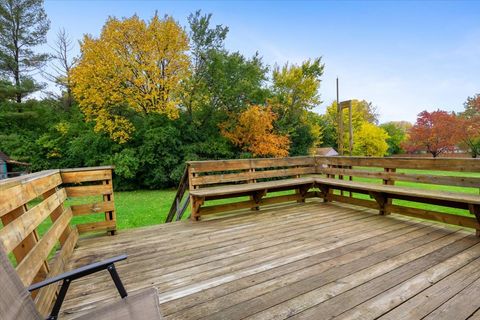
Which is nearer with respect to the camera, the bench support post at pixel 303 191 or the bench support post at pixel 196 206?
the bench support post at pixel 196 206

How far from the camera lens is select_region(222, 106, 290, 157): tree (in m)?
12.3

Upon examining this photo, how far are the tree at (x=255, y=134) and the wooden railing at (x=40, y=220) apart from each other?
955 cm

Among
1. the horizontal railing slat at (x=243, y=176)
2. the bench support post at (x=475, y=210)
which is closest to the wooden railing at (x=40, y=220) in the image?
the horizontal railing slat at (x=243, y=176)

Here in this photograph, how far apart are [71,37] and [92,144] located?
25.1ft

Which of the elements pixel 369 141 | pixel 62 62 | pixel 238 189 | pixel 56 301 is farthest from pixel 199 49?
pixel 369 141

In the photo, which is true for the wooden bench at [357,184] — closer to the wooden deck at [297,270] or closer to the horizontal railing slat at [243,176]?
the horizontal railing slat at [243,176]

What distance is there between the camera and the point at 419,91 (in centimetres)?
1669

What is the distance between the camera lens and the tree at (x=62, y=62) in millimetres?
14750

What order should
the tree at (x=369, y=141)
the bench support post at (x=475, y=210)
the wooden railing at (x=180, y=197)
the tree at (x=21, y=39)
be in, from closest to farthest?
the bench support post at (x=475, y=210) < the wooden railing at (x=180, y=197) < the tree at (x=21, y=39) < the tree at (x=369, y=141)

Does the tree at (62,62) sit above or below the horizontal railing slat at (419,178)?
above

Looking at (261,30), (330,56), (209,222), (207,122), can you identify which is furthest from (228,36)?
(209,222)

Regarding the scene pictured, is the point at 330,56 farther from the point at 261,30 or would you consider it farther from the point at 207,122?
the point at 207,122

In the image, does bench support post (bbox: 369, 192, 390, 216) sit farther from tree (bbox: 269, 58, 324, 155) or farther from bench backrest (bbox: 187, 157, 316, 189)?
tree (bbox: 269, 58, 324, 155)

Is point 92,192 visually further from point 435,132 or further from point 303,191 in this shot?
point 435,132
